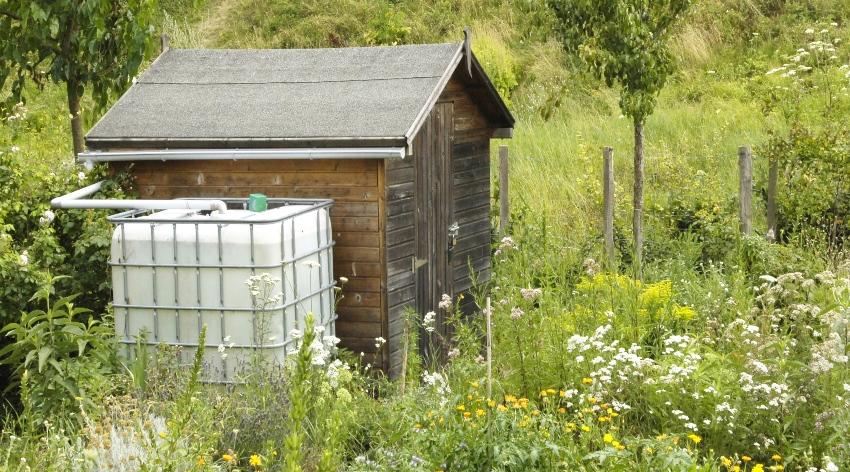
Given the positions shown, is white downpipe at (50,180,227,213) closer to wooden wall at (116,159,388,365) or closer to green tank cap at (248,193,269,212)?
green tank cap at (248,193,269,212)

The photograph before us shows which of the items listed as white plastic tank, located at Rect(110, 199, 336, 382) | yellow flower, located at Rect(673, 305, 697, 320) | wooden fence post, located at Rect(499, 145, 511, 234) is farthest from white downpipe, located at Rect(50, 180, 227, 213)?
wooden fence post, located at Rect(499, 145, 511, 234)

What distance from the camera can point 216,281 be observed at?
771 cm

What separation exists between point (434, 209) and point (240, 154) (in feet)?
6.08

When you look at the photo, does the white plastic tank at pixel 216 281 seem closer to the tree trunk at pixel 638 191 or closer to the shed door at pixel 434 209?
the shed door at pixel 434 209

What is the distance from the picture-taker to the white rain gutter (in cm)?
824

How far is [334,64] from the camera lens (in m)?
9.82

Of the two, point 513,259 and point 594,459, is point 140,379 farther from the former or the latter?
point 513,259

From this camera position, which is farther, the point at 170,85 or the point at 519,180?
the point at 519,180

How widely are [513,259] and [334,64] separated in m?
3.05

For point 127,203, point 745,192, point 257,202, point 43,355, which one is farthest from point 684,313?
point 43,355

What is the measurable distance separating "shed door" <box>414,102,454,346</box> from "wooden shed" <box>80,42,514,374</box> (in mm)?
18

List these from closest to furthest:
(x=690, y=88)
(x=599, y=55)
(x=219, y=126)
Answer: (x=219, y=126) < (x=599, y=55) < (x=690, y=88)

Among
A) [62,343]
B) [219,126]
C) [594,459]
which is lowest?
[594,459]

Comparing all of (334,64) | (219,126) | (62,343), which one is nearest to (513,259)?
(334,64)
